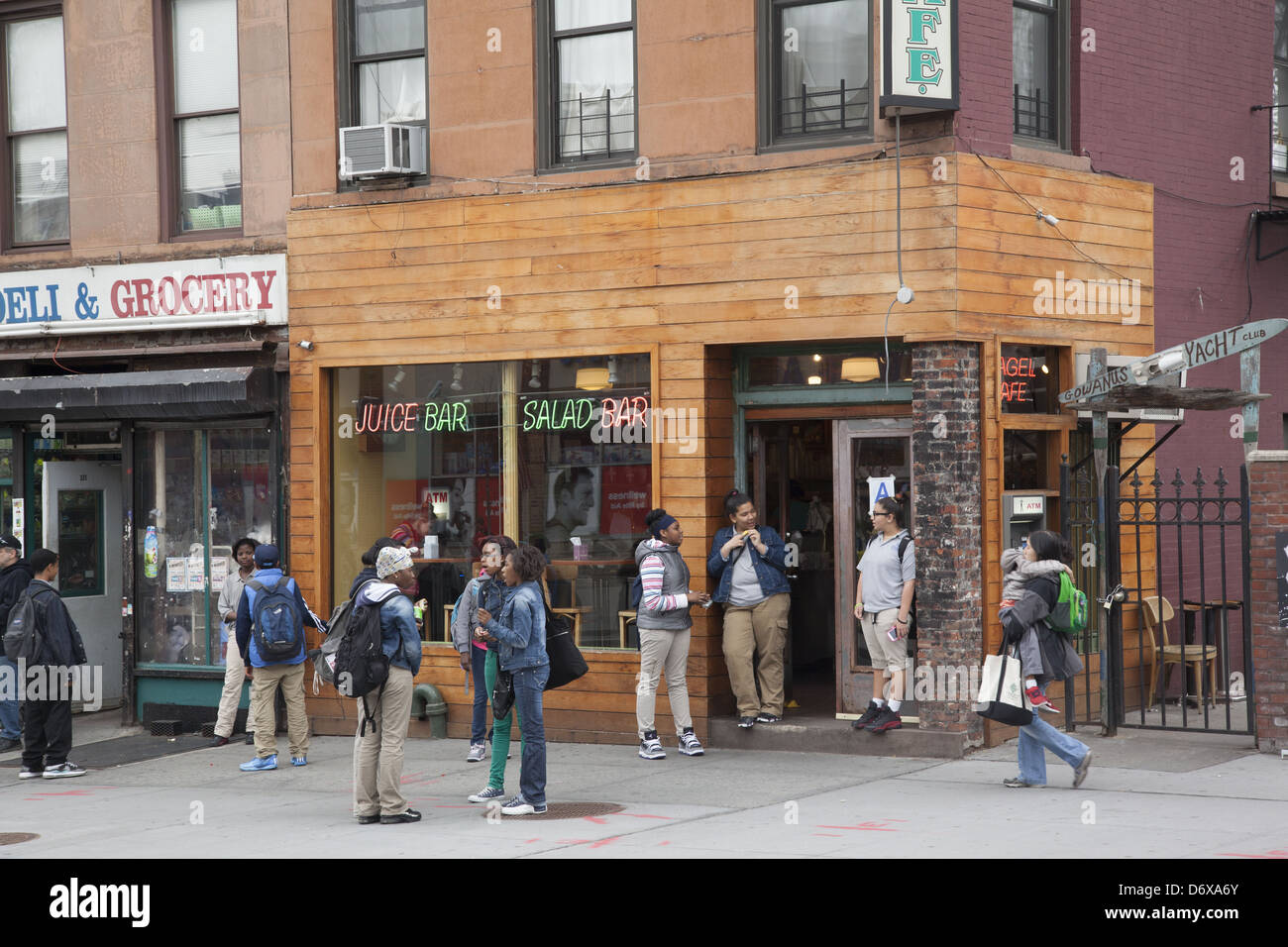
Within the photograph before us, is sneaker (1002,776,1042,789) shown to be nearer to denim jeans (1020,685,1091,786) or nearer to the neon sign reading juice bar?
denim jeans (1020,685,1091,786)

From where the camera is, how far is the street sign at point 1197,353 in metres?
11.2

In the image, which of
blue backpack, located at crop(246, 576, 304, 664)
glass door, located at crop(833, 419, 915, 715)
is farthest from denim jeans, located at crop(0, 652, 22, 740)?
glass door, located at crop(833, 419, 915, 715)

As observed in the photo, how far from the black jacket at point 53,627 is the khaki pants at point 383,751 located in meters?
4.07

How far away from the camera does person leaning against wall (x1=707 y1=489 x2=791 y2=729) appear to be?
496 inches

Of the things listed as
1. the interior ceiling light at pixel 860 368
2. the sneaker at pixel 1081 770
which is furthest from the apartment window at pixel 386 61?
the sneaker at pixel 1081 770

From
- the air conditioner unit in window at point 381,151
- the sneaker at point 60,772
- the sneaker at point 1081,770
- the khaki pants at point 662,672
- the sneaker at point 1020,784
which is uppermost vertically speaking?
the air conditioner unit in window at point 381,151

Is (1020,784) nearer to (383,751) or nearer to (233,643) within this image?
(383,751)

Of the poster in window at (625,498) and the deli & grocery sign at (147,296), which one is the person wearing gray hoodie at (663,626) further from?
the deli & grocery sign at (147,296)

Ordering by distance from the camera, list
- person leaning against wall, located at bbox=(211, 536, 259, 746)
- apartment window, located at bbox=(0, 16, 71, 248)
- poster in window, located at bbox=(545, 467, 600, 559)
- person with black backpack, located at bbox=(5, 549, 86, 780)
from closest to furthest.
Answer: person with black backpack, located at bbox=(5, 549, 86, 780)
poster in window, located at bbox=(545, 467, 600, 559)
person leaning against wall, located at bbox=(211, 536, 259, 746)
apartment window, located at bbox=(0, 16, 71, 248)

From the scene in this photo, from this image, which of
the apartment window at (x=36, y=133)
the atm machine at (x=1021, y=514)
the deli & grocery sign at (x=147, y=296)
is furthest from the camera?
the apartment window at (x=36, y=133)

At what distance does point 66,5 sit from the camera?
15.7 meters

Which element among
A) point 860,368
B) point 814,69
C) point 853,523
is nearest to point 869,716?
point 853,523

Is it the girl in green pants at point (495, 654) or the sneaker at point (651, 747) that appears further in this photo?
the sneaker at point (651, 747)

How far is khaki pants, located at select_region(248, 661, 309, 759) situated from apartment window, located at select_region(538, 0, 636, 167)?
481 cm
